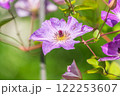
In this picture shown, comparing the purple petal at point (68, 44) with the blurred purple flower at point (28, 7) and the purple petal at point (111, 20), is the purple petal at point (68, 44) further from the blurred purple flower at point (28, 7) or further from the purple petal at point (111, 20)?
the blurred purple flower at point (28, 7)

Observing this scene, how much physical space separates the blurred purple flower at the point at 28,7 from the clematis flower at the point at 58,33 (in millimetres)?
162

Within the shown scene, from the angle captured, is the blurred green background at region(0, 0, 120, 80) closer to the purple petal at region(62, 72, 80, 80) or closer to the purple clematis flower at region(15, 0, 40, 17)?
the purple clematis flower at region(15, 0, 40, 17)

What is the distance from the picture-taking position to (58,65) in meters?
0.83

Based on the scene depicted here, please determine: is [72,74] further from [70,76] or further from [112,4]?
[112,4]

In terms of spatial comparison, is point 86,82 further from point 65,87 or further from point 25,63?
point 25,63

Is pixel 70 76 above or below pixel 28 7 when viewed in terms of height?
below

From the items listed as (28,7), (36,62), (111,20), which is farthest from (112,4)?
(36,62)

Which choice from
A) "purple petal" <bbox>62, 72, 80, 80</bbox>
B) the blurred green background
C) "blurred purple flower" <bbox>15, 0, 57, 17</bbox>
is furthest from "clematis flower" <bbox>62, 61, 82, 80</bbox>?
the blurred green background

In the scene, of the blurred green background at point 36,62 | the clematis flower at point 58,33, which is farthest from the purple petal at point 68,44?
the blurred green background at point 36,62

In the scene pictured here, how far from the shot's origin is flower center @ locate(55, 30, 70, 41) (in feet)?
1.07

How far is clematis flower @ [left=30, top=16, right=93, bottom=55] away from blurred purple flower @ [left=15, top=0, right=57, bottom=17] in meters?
0.16

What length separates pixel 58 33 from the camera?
1.08 feet

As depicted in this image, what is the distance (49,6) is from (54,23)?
0.18 m

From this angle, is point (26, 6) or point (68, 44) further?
point (26, 6)
